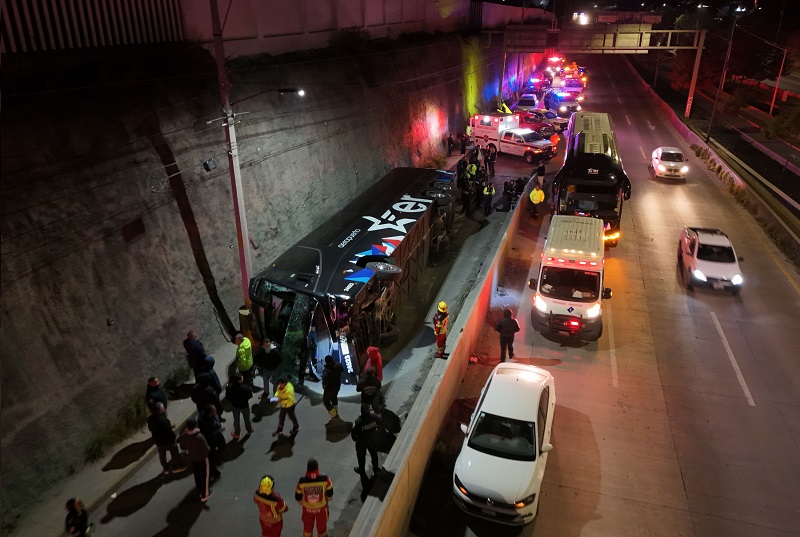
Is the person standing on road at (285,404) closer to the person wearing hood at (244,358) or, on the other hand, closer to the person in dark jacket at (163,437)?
the person wearing hood at (244,358)

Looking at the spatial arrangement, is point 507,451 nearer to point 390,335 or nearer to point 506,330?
point 506,330

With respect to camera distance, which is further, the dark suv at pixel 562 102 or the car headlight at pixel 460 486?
the dark suv at pixel 562 102

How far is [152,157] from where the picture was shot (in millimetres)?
11641

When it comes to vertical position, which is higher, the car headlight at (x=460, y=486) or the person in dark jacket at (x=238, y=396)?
the person in dark jacket at (x=238, y=396)

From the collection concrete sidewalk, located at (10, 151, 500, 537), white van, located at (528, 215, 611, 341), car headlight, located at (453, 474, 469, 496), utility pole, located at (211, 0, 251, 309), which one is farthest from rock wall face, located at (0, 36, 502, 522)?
white van, located at (528, 215, 611, 341)

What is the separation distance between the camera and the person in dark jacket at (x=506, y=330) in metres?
12.7

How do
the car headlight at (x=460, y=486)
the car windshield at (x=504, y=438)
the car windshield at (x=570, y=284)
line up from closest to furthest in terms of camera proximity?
the car headlight at (x=460, y=486), the car windshield at (x=504, y=438), the car windshield at (x=570, y=284)

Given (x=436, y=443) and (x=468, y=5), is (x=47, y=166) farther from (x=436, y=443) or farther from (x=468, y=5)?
(x=468, y=5)

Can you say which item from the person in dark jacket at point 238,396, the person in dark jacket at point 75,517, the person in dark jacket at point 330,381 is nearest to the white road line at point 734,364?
the person in dark jacket at point 330,381

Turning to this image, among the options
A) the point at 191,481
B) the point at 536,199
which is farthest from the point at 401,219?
the point at 536,199

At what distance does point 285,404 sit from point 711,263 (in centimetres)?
1376

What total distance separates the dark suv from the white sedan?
1461 cm

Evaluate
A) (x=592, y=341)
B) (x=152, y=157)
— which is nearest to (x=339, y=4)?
(x=152, y=157)

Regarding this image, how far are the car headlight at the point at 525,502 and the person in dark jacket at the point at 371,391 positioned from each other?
8.77ft
